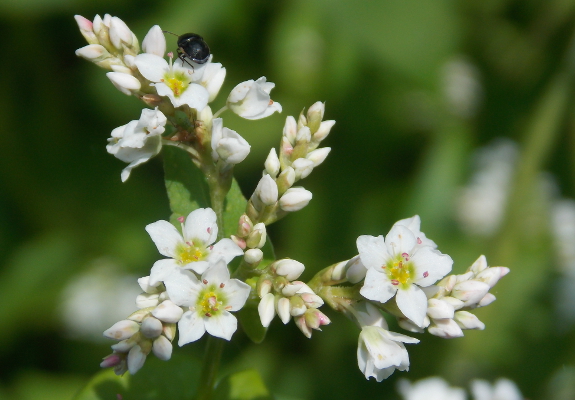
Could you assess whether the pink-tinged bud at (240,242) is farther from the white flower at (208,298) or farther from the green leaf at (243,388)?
the green leaf at (243,388)

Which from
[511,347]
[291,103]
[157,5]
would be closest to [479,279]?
[511,347]

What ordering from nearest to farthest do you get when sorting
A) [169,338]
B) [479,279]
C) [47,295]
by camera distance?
[169,338], [479,279], [47,295]

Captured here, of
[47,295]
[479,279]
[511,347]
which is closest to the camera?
[479,279]

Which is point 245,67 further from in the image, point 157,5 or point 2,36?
point 2,36

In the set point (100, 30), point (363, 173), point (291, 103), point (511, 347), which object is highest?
point (100, 30)

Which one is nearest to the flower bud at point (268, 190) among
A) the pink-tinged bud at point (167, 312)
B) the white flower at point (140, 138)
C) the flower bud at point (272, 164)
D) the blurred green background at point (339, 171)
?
the flower bud at point (272, 164)

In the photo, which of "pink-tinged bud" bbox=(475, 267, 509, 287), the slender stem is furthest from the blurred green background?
"pink-tinged bud" bbox=(475, 267, 509, 287)

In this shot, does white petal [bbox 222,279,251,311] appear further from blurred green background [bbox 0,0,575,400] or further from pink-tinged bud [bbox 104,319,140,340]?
blurred green background [bbox 0,0,575,400]
